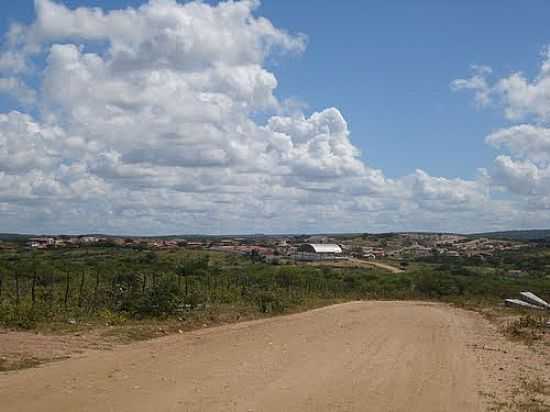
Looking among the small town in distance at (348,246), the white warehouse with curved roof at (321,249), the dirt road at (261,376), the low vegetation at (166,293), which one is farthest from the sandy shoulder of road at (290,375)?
the white warehouse with curved roof at (321,249)

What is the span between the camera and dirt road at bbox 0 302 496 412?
443 inches

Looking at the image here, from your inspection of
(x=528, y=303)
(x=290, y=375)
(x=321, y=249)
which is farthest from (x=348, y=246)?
(x=290, y=375)

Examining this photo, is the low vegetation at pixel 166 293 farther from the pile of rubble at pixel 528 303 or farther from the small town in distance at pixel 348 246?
the small town in distance at pixel 348 246

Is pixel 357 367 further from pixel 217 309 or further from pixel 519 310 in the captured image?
pixel 519 310

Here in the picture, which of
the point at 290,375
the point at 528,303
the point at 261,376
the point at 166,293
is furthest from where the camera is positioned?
the point at 528,303

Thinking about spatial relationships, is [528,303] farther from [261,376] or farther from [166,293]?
[261,376]

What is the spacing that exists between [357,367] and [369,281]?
1915 inches

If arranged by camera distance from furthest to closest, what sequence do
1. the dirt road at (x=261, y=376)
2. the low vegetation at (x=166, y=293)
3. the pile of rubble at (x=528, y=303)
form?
1. the pile of rubble at (x=528, y=303)
2. the low vegetation at (x=166, y=293)
3. the dirt road at (x=261, y=376)

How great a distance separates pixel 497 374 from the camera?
15055mm

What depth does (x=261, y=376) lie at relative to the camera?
13.9m

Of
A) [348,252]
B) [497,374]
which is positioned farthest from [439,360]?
[348,252]

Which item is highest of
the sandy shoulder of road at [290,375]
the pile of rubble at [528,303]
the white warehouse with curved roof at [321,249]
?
the white warehouse with curved roof at [321,249]

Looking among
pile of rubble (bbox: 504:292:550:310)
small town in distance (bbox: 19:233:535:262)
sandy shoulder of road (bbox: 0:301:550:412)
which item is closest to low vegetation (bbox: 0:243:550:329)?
sandy shoulder of road (bbox: 0:301:550:412)

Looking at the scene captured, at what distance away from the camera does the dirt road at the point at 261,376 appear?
11242 millimetres
